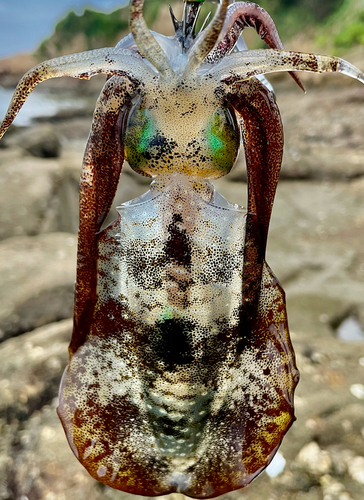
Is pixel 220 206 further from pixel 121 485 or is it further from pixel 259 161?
pixel 121 485

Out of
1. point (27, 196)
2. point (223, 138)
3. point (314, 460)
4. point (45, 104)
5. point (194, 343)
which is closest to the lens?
point (223, 138)

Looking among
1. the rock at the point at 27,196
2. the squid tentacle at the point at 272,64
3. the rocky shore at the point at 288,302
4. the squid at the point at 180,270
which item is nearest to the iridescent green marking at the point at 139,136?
the squid at the point at 180,270

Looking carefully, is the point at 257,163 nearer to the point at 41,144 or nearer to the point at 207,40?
the point at 207,40

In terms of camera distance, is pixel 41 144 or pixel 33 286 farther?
pixel 41 144

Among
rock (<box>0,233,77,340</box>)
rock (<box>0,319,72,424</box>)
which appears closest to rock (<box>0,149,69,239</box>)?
rock (<box>0,233,77,340</box>)

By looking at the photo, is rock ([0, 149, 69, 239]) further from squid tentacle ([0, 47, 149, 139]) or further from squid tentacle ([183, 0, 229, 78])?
squid tentacle ([183, 0, 229, 78])

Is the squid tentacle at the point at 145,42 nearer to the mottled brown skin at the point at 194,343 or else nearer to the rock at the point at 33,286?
the mottled brown skin at the point at 194,343

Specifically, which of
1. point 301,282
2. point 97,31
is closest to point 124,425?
point 301,282

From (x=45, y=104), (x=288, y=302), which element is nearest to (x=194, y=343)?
(x=288, y=302)
